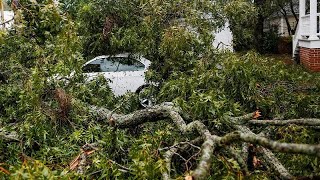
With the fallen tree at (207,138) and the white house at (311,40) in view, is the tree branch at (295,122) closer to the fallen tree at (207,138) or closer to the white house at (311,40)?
the fallen tree at (207,138)

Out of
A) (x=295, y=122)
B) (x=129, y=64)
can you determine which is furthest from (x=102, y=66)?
(x=295, y=122)

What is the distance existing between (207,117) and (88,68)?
483 cm

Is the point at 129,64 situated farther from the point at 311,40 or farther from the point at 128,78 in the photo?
the point at 311,40

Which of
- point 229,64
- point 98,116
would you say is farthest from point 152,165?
point 229,64

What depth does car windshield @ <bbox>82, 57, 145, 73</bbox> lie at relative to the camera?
7.74 m

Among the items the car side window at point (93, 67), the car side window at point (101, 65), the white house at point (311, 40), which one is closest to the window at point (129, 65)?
the car side window at point (101, 65)

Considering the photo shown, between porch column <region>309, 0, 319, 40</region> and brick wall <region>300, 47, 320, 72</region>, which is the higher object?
porch column <region>309, 0, 319, 40</region>

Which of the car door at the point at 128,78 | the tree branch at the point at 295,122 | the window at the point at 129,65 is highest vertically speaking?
the tree branch at the point at 295,122

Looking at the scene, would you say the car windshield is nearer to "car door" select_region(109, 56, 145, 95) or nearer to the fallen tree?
"car door" select_region(109, 56, 145, 95)

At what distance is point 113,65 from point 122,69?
0.61 metres

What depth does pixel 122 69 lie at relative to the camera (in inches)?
357

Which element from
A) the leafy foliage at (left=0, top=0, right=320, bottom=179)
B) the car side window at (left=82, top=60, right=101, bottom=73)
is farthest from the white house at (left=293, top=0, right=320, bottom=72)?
the car side window at (left=82, top=60, right=101, bottom=73)

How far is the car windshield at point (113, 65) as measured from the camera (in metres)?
7.74

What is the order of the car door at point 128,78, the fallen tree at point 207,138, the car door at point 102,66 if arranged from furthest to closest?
the car door at point 128,78 → the car door at point 102,66 → the fallen tree at point 207,138
